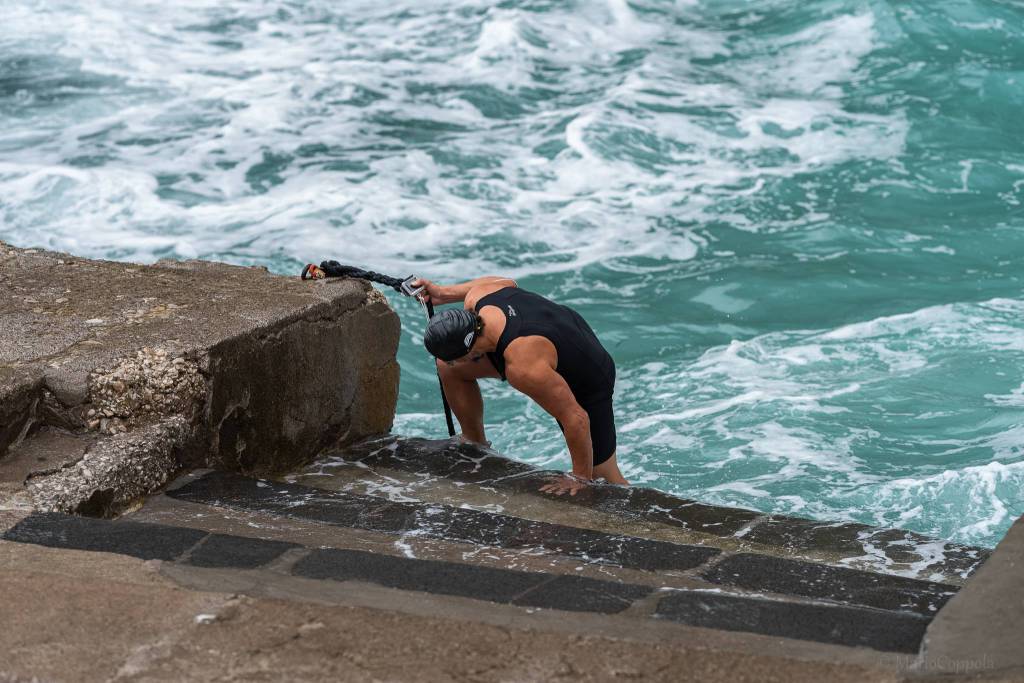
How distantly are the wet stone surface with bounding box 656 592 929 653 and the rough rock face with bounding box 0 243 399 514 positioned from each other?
1.90 m

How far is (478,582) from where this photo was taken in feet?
10.6

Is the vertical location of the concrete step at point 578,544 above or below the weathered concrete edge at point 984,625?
below

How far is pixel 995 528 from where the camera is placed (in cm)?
583

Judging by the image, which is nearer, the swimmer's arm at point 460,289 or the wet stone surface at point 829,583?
the wet stone surface at point 829,583

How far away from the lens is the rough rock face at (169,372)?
4.14 metres

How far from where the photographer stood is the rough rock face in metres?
4.14

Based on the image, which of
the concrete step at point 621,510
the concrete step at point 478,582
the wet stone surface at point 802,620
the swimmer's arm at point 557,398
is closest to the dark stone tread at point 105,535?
the concrete step at point 478,582

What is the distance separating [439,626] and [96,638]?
2.44 feet

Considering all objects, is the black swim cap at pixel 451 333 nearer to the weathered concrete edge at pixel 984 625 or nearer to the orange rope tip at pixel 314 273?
the orange rope tip at pixel 314 273

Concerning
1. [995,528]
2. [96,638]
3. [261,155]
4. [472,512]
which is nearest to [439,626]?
[96,638]

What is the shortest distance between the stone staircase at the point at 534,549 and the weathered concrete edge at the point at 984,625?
3.8 inches

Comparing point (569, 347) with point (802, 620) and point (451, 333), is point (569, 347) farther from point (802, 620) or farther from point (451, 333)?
point (802, 620)

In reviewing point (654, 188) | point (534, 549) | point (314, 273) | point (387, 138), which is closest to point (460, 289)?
point (314, 273)

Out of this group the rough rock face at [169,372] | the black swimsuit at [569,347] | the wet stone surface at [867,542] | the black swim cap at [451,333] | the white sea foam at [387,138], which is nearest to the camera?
the wet stone surface at [867,542]
